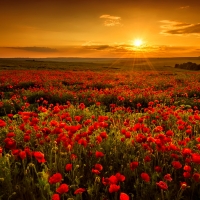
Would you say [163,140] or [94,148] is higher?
[163,140]

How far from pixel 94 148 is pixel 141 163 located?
0.81m

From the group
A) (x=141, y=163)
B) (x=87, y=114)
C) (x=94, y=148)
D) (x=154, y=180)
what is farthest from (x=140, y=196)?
(x=87, y=114)

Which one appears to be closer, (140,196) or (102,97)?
(140,196)

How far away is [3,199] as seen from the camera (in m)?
2.85

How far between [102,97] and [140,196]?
24.4 ft

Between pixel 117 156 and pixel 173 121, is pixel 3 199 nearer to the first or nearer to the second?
pixel 117 156

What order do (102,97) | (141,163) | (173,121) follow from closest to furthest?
(141,163), (173,121), (102,97)

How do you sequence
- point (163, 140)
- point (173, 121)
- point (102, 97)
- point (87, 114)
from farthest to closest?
point (102, 97)
point (87, 114)
point (173, 121)
point (163, 140)

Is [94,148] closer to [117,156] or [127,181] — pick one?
[117,156]

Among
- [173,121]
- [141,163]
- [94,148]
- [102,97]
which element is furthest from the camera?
[102,97]

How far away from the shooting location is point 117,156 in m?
3.59

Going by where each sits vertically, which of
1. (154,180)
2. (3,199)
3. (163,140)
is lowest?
(3,199)

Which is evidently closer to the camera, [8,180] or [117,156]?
[8,180]

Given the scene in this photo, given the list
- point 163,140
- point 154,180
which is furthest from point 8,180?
point 163,140
